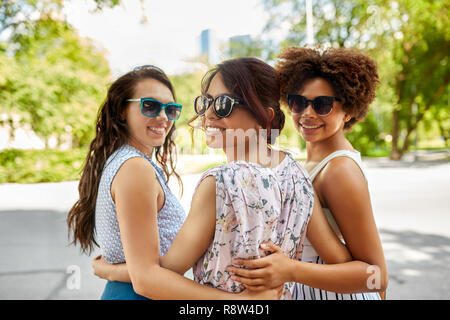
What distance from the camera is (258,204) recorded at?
42.3 inches

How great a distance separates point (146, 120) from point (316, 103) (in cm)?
65

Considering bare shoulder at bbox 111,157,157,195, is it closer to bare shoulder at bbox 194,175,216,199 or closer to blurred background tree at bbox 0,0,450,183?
bare shoulder at bbox 194,175,216,199

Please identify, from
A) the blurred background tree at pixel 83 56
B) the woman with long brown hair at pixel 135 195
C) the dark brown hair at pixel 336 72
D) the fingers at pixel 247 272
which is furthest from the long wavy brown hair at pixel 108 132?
the blurred background tree at pixel 83 56

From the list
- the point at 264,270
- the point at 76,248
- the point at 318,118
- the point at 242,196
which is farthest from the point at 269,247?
the point at 76,248

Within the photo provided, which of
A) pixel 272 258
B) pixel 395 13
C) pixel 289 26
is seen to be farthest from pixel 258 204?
pixel 395 13

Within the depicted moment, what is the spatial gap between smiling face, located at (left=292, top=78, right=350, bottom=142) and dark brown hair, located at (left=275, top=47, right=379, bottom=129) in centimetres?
2

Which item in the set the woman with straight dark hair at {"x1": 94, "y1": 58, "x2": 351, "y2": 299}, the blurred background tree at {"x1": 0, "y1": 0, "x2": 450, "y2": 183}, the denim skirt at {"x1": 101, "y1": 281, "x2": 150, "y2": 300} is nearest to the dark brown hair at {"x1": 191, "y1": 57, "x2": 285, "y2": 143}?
the woman with straight dark hair at {"x1": 94, "y1": 58, "x2": 351, "y2": 299}

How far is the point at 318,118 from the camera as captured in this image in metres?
1.46

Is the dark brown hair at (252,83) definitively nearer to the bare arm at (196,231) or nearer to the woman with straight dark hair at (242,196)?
the woman with straight dark hair at (242,196)

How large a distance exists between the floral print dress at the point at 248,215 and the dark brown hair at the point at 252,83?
210 millimetres

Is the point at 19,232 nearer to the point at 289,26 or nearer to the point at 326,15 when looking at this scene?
the point at 289,26

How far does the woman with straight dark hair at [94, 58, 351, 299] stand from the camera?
1.07 meters

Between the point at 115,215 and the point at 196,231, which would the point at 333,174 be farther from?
the point at 115,215
